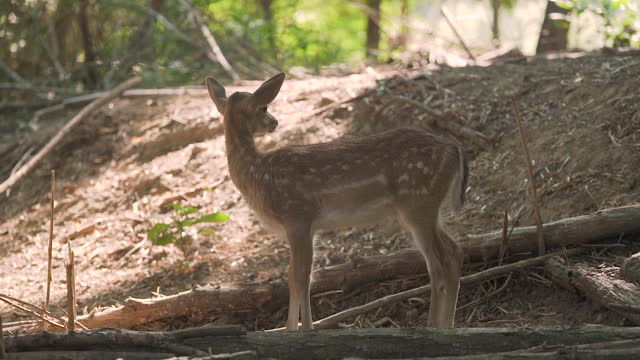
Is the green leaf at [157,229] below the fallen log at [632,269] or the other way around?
the other way around

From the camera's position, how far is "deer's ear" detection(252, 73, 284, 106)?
20.1 feet

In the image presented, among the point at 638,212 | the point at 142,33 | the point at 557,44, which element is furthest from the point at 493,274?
the point at 142,33

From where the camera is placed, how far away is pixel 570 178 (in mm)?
6781

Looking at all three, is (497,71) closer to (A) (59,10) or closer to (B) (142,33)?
(B) (142,33)

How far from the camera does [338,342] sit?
4.29 m

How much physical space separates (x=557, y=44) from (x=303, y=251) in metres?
6.92

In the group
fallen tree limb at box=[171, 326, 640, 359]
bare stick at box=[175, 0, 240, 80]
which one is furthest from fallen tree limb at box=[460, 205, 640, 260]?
bare stick at box=[175, 0, 240, 80]

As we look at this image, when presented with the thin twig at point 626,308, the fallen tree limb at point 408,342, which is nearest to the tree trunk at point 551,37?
the thin twig at point 626,308

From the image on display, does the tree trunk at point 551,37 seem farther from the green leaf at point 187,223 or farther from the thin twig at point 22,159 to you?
the thin twig at point 22,159

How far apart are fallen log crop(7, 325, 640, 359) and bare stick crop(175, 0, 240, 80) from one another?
750cm

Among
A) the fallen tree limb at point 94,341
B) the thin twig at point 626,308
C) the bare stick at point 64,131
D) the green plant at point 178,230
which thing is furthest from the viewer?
the bare stick at point 64,131

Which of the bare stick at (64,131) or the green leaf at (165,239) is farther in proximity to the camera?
the bare stick at (64,131)

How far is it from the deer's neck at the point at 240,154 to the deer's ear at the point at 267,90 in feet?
0.93

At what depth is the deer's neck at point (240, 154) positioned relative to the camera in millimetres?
6234
